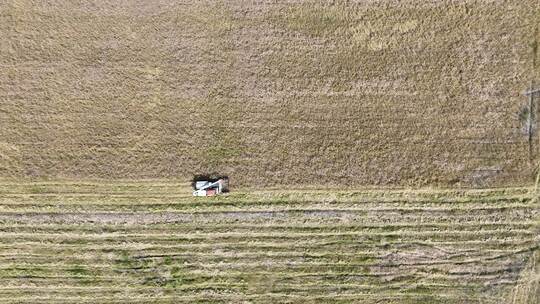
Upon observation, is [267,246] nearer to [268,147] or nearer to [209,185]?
[209,185]

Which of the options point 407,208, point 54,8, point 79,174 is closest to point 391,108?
point 407,208

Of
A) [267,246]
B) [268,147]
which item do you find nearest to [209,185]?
[268,147]

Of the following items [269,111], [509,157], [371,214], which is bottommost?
[371,214]

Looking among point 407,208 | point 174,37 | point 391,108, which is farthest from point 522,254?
point 174,37

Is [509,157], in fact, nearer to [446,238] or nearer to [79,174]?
[446,238]

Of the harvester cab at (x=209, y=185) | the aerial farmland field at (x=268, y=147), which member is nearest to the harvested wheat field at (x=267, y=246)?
the aerial farmland field at (x=268, y=147)

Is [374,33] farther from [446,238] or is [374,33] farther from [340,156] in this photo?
[446,238]

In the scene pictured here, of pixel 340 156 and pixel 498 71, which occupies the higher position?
pixel 498 71

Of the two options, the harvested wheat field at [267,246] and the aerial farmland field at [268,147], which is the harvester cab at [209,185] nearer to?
the aerial farmland field at [268,147]
